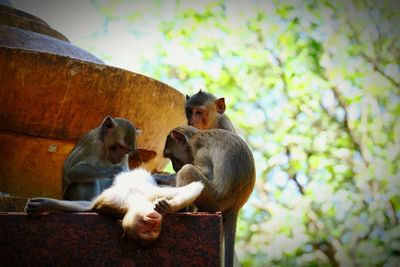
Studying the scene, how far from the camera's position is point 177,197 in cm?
342

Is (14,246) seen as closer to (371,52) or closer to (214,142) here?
(214,142)

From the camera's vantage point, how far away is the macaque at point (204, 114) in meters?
6.32

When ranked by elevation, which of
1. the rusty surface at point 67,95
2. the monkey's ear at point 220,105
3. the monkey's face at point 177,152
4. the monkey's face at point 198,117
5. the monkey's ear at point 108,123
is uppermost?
the monkey's ear at point 220,105

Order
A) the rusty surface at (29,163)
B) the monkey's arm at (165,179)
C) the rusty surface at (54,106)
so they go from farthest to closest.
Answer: the rusty surface at (29,163), the rusty surface at (54,106), the monkey's arm at (165,179)

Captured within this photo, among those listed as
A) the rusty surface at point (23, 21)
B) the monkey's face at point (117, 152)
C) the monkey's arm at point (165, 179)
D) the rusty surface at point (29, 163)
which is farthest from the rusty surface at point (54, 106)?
the monkey's arm at point (165, 179)

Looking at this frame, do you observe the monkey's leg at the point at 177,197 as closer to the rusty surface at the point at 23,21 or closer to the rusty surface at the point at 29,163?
the rusty surface at the point at 29,163

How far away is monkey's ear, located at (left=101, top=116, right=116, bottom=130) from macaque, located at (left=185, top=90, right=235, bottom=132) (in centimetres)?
148

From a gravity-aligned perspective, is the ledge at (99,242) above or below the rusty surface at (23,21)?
below

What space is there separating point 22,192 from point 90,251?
225 centimetres

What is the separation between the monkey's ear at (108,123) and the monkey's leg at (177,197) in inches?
53.1

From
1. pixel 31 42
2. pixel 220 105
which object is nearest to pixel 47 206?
pixel 31 42

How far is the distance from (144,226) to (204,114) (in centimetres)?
326

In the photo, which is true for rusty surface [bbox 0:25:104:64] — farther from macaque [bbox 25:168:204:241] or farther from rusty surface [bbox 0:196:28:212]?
macaque [bbox 25:168:204:241]

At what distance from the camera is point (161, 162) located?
5.80 m
